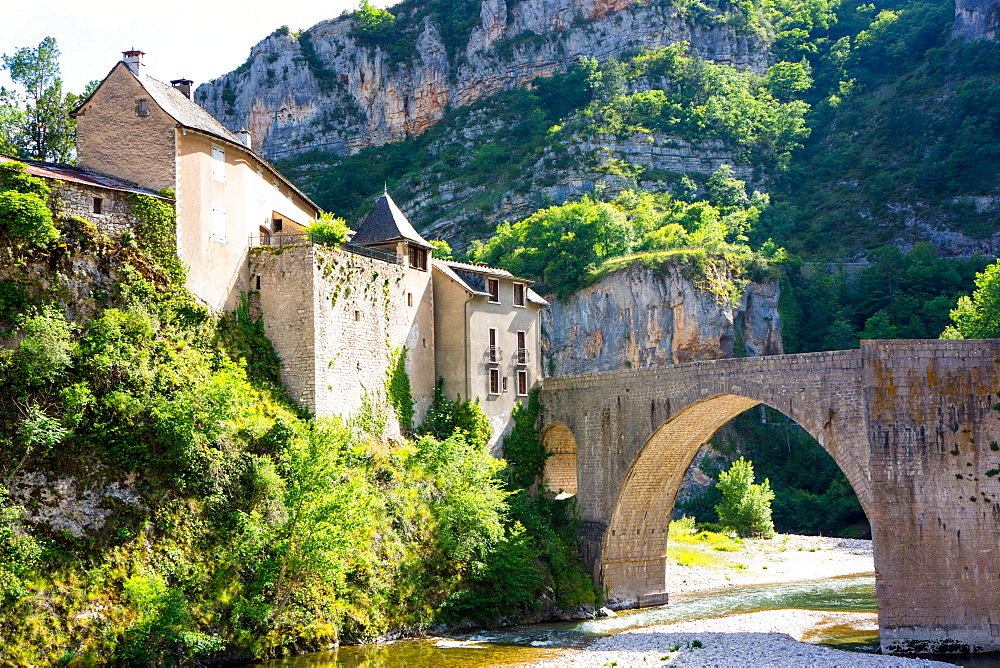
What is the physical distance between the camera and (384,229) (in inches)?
1934

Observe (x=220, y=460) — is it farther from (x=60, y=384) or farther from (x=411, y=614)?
(x=411, y=614)

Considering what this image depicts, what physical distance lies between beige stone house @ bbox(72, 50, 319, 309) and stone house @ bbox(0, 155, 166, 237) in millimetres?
1486

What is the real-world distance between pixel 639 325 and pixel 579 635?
47.0 metres

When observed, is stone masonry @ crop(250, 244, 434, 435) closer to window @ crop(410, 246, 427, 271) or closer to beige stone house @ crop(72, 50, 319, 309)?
beige stone house @ crop(72, 50, 319, 309)

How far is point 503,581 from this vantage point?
4188 cm

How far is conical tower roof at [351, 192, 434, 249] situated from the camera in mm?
48719

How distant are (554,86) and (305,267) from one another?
248ft

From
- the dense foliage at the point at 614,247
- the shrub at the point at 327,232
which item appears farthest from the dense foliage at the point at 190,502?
the dense foliage at the point at 614,247

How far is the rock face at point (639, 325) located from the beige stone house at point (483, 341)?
32.5 meters

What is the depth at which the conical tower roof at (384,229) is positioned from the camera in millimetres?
48719

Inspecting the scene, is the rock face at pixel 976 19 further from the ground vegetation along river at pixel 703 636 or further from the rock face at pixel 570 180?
the ground vegetation along river at pixel 703 636

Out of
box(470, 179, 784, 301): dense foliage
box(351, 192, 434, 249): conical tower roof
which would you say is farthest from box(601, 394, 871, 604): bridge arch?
box(470, 179, 784, 301): dense foliage

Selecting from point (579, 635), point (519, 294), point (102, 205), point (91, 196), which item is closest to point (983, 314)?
point (519, 294)

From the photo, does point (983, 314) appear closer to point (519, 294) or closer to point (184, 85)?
point (519, 294)
